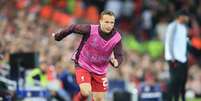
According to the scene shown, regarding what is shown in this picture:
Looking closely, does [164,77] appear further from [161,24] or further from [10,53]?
[10,53]

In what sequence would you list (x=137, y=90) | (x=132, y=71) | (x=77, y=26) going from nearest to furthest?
(x=77, y=26) < (x=137, y=90) < (x=132, y=71)

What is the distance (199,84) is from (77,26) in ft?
30.0

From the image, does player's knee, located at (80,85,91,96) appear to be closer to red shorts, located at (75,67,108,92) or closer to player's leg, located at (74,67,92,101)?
player's leg, located at (74,67,92,101)

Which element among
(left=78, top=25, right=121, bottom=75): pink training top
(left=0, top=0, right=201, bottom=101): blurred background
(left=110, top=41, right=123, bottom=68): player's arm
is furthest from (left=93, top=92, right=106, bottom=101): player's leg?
(left=0, top=0, right=201, bottom=101): blurred background

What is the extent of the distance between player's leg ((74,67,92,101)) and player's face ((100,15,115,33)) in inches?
30.7

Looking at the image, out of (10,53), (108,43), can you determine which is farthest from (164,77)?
(108,43)

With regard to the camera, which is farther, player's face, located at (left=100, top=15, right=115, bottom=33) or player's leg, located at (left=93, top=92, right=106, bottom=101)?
player's leg, located at (left=93, top=92, right=106, bottom=101)

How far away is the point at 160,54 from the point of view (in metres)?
26.8

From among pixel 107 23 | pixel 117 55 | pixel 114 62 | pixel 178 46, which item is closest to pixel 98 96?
pixel 114 62

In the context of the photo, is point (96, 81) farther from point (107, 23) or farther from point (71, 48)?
point (71, 48)

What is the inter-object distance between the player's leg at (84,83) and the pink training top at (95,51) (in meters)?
0.09

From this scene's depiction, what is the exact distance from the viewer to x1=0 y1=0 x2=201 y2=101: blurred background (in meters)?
20.7

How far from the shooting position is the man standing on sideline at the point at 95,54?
16844mm

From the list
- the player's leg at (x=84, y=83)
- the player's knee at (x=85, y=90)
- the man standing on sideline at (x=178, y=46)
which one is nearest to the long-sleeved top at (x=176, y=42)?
the man standing on sideline at (x=178, y=46)
